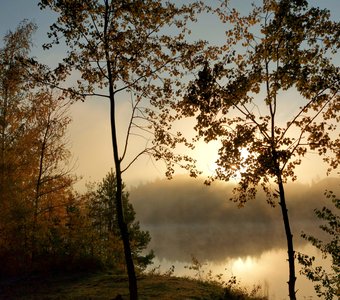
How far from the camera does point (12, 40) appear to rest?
2369 cm

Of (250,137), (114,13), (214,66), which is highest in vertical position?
(114,13)

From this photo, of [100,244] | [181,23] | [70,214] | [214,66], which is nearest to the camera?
[214,66]

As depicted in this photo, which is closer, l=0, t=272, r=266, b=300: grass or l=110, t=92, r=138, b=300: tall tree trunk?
l=110, t=92, r=138, b=300: tall tree trunk

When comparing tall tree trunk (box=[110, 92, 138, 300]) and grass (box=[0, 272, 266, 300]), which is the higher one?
tall tree trunk (box=[110, 92, 138, 300])

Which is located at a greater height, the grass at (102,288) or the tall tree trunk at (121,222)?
the tall tree trunk at (121,222)

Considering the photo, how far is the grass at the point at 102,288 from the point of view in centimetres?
1591

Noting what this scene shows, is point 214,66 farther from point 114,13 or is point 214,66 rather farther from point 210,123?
point 114,13

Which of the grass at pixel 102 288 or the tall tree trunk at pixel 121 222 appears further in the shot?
the grass at pixel 102 288

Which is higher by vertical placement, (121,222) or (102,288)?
(121,222)

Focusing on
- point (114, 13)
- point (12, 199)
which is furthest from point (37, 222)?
point (114, 13)

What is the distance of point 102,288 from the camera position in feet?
56.1

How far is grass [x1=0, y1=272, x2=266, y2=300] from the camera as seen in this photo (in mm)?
15914

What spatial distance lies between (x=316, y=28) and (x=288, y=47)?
3.63 ft

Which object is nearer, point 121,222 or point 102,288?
point 121,222
